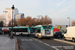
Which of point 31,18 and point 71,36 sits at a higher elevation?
point 31,18

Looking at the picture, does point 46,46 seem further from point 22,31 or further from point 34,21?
point 34,21

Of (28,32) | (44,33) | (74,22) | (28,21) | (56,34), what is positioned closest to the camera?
(44,33)

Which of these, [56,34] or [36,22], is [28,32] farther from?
[36,22]

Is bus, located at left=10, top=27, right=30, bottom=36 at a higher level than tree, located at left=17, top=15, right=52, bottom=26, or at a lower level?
lower

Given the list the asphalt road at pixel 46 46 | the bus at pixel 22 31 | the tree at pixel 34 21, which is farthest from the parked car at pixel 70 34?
the tree at pixel 34 21

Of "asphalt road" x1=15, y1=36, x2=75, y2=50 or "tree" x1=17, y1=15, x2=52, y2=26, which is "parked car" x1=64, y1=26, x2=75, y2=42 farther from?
"tree" x1=17, y1=15, x2=52, y2=26

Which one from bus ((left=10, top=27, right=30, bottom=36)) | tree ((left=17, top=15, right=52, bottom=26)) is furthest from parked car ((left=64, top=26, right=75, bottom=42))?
tree ((left=17, top=15, right=52, bottom=26))

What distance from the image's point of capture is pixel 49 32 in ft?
99.2

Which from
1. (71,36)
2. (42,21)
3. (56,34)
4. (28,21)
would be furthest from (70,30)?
(28,21)

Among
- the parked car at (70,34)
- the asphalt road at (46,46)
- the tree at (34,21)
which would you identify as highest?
the tree at (34,21)

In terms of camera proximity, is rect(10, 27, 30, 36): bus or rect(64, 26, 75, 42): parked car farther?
rect(10, 27, 30, 36): bus

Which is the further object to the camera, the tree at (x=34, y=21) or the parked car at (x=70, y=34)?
the tree at (x=34, y=21)

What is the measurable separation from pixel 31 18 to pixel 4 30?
35058 mm

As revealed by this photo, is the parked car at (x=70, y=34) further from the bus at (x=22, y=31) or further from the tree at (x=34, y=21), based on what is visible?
the tree at (x=34, y=21)
